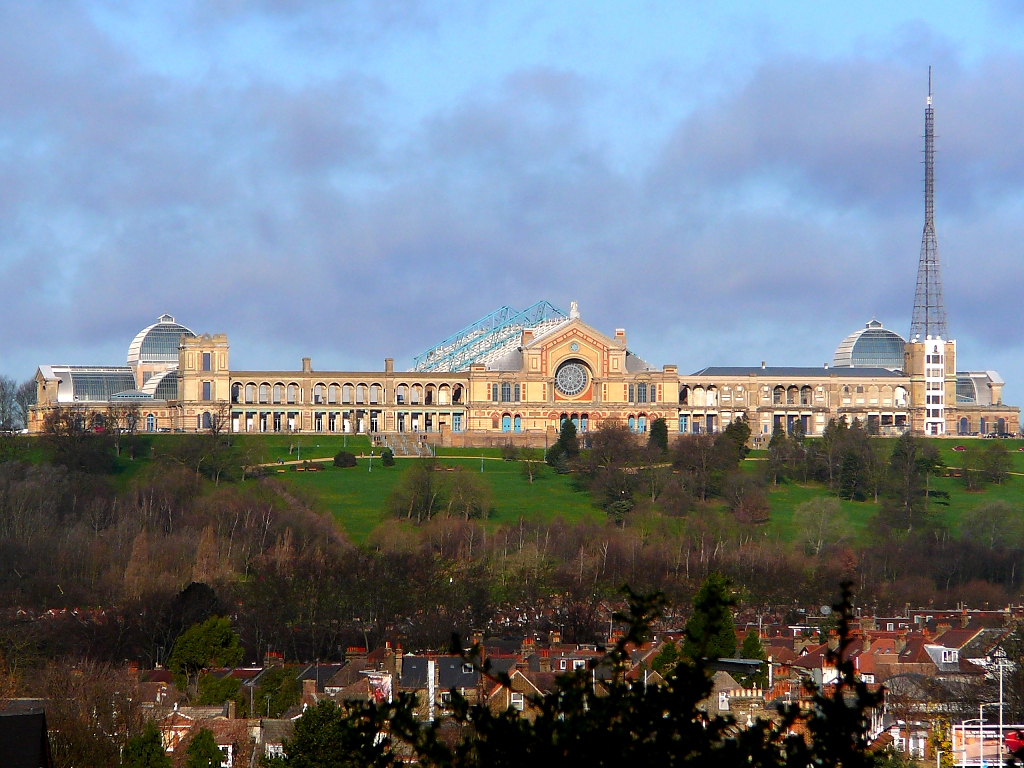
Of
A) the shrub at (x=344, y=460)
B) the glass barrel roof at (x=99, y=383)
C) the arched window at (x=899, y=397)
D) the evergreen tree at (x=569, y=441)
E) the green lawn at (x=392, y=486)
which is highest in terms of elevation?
the glass barrel roof at (x=99, y=383)

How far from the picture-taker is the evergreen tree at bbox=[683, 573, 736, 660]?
52.8ft

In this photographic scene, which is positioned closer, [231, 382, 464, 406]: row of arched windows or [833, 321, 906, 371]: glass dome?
[231, 382, 464, 406]: row of arched windows

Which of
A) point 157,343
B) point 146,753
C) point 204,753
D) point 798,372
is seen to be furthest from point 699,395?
point 146,753

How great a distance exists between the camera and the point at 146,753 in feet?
131

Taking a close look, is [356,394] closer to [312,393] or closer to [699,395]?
[312,393]

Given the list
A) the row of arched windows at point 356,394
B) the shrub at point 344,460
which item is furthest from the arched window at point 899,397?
the shrub at point 344,460

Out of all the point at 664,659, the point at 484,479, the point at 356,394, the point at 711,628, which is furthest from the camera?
the point at 356,394

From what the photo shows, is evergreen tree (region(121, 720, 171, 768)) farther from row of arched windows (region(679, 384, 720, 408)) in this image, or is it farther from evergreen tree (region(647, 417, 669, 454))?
row of arched windows (region(679, 384, 720, 408))

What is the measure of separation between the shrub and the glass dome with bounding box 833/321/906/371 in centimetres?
5953

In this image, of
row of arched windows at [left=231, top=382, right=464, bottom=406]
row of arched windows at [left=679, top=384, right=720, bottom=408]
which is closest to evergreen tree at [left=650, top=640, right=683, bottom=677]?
row of arched windows at [left=231, top=382, right=464, bottom=406]

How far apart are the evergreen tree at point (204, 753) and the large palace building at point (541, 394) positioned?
316 feet

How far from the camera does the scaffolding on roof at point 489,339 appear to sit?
157250 millimetres

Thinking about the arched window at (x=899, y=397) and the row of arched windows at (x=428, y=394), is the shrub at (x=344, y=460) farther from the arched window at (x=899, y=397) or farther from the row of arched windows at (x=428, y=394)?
the arched window at (x=899, y=397)

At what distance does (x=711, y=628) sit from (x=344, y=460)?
10913 cm
